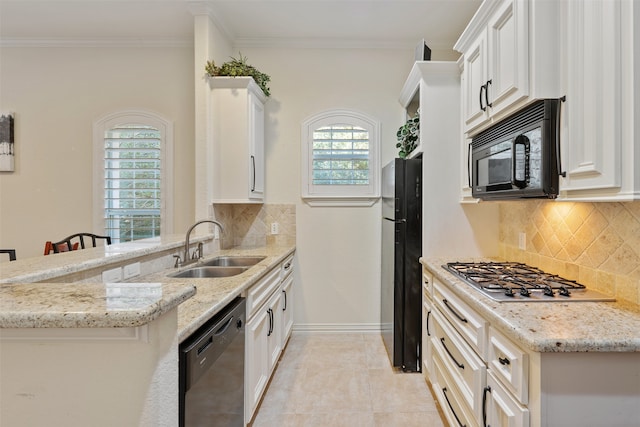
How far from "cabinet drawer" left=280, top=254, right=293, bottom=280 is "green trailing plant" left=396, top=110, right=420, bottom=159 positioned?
1379mm

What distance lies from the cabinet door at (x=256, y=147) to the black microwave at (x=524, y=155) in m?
1.84

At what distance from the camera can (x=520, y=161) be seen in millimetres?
1524

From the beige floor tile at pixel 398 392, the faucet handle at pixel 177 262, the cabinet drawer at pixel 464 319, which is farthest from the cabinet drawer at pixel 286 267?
the cabinet drawer at pixel 464 319

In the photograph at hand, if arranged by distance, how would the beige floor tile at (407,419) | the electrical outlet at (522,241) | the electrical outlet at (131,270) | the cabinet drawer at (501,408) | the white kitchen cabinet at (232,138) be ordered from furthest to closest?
the white kitchen cabinet at (232,138)
the electrical outlet at (522,241)
the beige floor tile at (407,419)
the electrical outlet at (131,270)
the cabinet drawer at (501,408)

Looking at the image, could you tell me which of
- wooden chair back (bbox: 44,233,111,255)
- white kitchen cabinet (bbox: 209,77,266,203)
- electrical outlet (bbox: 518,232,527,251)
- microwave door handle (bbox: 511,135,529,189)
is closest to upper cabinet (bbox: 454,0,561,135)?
microwave door handle (bbox: 511,135,529,189)

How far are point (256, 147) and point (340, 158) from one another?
824mm

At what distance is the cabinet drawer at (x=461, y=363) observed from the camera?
142 centimetres

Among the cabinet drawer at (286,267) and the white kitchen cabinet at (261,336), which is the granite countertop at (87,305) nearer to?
the white kitchen cabinet at (261,336)

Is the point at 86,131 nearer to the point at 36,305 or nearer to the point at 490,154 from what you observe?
the point at 36,305

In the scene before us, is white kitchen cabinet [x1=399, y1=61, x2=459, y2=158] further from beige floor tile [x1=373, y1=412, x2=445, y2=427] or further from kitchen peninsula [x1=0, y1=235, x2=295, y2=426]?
kitchen peninsula [x1=0, y1=235, x2=295, y2=426]

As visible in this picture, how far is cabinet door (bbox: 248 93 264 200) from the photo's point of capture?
294 cm

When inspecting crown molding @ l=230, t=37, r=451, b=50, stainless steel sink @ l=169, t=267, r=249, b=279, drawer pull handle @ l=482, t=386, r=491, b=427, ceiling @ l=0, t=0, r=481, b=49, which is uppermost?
ceiling @ l=0, t=0, r=481, b=49

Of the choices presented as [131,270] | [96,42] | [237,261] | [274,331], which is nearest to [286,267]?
[237,261]

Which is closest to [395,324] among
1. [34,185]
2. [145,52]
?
[145,52]
